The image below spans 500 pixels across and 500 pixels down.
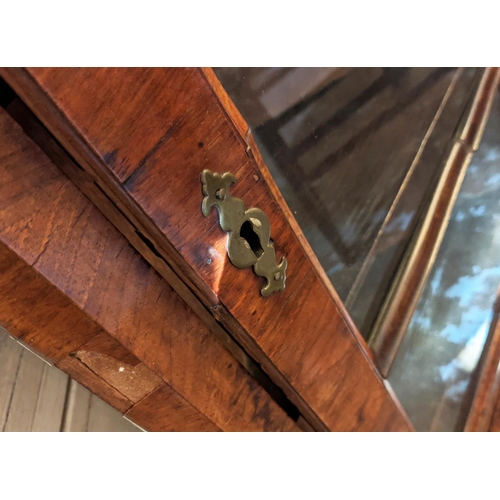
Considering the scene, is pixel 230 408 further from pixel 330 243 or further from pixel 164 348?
A: pixel 330 243

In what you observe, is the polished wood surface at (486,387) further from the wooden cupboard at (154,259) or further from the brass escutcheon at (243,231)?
the brass escutcheon at (243,231)

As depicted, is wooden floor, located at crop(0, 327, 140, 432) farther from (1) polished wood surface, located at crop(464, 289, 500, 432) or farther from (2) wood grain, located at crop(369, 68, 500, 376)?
(1) polished wood surface, located at crop(464, 289, 500, 432)

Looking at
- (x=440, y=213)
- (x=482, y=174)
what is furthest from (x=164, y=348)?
(x=482, y=174)

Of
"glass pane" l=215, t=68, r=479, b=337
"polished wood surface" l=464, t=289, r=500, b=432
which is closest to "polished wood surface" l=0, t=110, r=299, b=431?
"glass pane" l=215, t=68, r=479, b=337

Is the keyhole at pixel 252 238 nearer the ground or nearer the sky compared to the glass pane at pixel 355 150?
nearer the sky

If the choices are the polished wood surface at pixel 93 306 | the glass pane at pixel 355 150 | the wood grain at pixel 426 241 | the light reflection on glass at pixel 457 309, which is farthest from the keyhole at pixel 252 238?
the light reflection on glass at pixel 457 309

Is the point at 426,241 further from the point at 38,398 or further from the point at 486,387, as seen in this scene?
the point at 38,398
